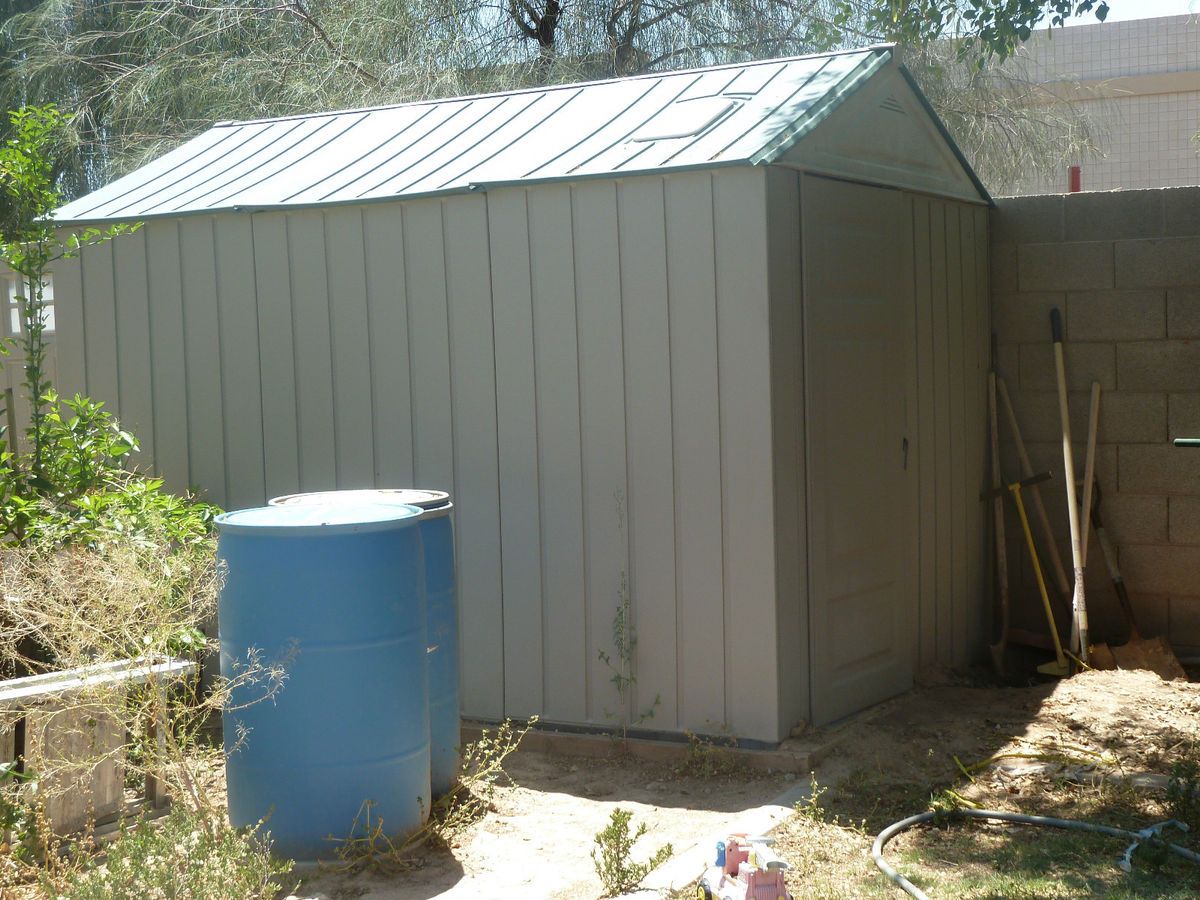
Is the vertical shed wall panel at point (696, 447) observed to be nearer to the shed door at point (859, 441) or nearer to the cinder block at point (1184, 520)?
the shed door at point (859, 441)

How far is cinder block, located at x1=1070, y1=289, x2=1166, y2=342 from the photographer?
22.9 ft

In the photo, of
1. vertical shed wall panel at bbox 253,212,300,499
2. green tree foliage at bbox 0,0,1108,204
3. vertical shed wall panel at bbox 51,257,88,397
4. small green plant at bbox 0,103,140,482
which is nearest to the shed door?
vertical shed wall panel at bbox 253,212,300,499

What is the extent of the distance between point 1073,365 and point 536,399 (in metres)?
3.20

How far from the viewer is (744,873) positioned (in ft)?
11.7

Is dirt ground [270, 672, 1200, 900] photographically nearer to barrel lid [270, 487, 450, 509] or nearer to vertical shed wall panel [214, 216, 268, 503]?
barrel lid [270, 487, 450, 509]

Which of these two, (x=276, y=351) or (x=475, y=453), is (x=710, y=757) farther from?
(x=276, y=351)

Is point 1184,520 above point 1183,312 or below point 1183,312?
below

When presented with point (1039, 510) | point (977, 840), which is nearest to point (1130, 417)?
point (1039, 510)

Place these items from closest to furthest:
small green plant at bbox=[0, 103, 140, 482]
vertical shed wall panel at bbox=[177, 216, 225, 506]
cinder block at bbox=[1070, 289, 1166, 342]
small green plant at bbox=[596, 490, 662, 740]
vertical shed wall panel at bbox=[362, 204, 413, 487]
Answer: small green plant at bbox=[596, 490, 662, 740]
small green plant at bbox=[0, 103, 140, 482]
vertical shed wall panel at bbox=[362, 204, 413, 487]
vertical shed wall panel at bbox=[177, 216, 225, 506]
cinder block at bbox=[1070, 289, 1166, 342]

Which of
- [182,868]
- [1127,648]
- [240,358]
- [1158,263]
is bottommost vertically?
[1127,648]

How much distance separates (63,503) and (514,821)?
244 centimetres

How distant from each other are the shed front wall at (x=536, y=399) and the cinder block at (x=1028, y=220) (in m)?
2.74

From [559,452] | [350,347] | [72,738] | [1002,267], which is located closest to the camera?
[72,738]

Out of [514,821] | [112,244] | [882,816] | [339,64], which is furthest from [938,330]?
[339,64]
